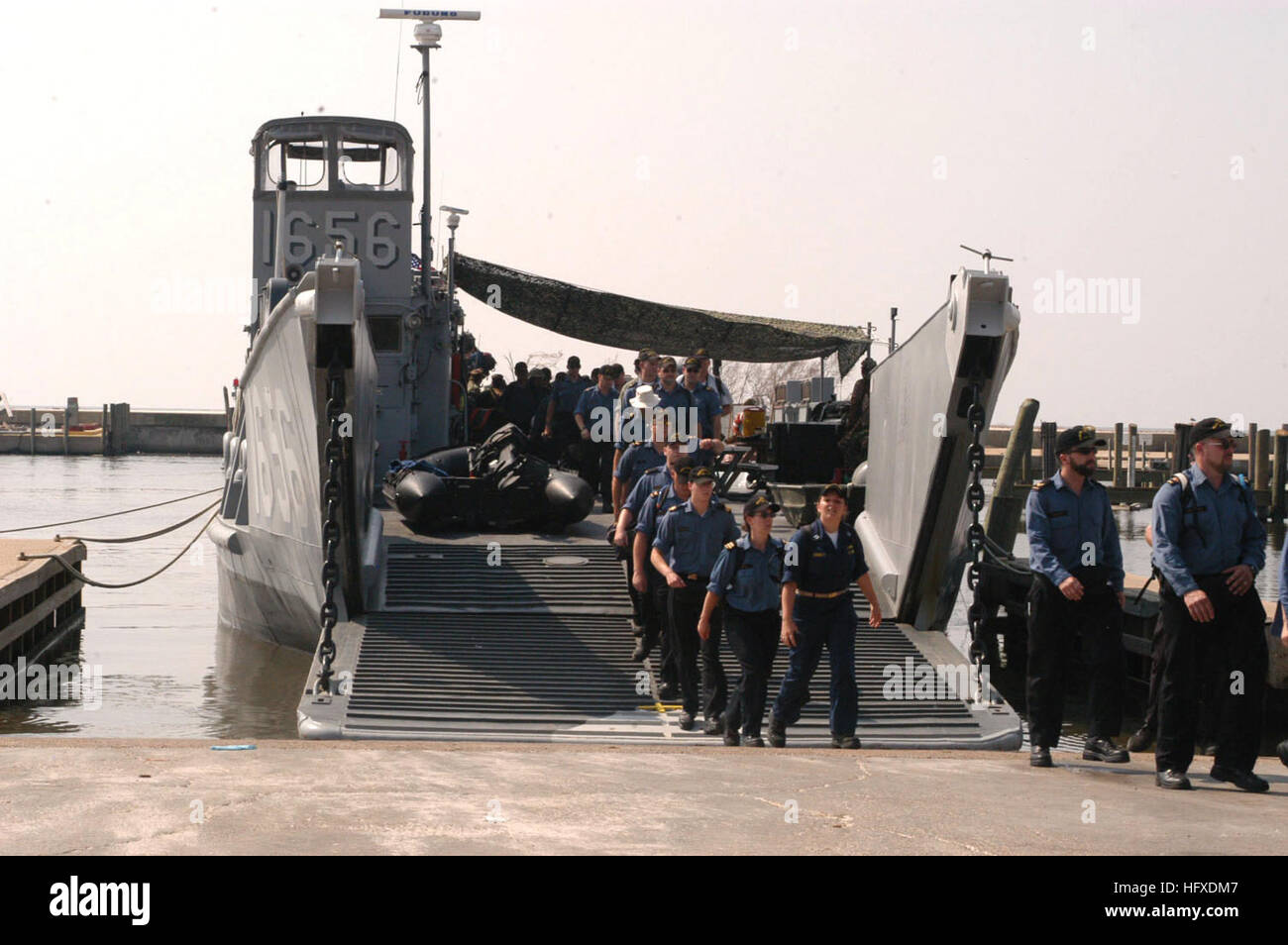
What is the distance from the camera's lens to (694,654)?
9461mm

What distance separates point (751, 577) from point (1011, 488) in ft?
36.6

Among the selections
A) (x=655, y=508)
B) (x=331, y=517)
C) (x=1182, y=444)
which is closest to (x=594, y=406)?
(x=655, y=508)

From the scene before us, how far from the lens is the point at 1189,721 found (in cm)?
704

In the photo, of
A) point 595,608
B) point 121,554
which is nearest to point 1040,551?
point 595,608

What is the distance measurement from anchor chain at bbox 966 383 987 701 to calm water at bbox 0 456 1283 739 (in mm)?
5390

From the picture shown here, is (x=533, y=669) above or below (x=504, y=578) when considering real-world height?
below

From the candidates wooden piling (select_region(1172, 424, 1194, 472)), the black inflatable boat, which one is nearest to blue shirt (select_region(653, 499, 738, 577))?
the black inflatable boat

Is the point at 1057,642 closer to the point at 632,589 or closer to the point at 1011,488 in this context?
the point at 632,589

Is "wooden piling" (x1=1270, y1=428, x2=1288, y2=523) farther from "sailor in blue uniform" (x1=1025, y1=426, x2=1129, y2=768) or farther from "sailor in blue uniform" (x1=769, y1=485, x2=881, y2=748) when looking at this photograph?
"sailor in blue uniform" (x1=1025, y1=426, x2=1129, y2=768)

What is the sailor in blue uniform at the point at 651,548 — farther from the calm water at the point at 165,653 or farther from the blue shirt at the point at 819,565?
the calm water at the point at 165,653

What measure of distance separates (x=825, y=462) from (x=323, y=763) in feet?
29.8

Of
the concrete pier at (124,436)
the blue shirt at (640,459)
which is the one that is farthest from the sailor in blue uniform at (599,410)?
the concrete pier at (124,436)

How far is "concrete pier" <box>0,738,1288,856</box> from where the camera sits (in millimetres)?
5465

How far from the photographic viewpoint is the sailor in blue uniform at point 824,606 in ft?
27.6
